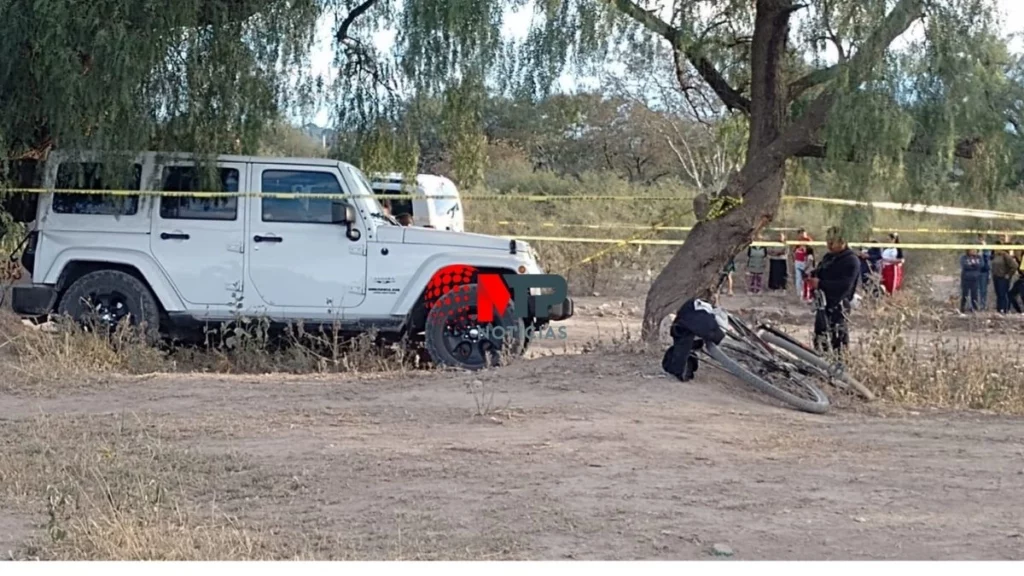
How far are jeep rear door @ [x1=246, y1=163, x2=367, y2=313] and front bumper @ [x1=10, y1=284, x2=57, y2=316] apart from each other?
1.80 m

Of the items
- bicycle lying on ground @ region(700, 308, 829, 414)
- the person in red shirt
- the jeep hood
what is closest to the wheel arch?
the jeep hood

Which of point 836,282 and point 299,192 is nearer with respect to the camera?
point 299,192

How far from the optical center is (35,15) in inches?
438

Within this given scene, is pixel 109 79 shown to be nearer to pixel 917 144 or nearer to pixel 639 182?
pixel 917 144

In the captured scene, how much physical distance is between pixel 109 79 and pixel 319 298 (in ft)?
8.55

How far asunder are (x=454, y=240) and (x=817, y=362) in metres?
3.43

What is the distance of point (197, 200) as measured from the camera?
38.4 ft

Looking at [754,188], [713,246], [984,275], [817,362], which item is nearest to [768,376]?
[817,362]

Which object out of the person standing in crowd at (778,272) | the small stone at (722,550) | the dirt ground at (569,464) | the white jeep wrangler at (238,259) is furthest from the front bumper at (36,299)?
the person standing in crowd at (778,272)

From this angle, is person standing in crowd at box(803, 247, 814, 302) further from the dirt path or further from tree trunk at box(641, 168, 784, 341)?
the dirt path

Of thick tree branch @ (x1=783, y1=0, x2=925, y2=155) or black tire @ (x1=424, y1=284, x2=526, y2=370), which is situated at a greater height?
thick tree branch @ (x1=783, y1=0, x2=925, y2=155)

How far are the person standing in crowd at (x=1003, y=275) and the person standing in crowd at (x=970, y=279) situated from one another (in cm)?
24

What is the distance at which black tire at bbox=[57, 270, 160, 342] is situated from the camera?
454 inches

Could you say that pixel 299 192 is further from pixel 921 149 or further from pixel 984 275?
pixel 984 275
